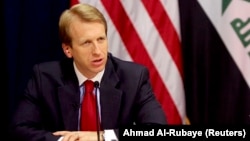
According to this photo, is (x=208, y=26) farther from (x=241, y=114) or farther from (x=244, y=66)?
(x=241, y=114)

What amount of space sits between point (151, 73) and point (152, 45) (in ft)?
0.51

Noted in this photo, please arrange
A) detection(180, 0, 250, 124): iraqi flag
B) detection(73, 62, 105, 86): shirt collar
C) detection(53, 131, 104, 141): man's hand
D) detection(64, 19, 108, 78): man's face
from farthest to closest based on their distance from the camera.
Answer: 1. detection(180, 0, 250, 124): iraqi flag
2. detection(73, 62, 105, 86): shirt collar
3. detection(64, 19, 108, 78): man's face
4. detection(53, 131, 104, 141): man's hand

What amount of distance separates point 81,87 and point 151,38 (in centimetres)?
66

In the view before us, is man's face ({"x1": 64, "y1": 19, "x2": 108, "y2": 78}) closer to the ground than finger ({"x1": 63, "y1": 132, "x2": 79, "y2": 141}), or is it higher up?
higher up

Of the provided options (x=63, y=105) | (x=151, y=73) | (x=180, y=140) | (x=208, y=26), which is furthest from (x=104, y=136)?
(x=208, y=26)

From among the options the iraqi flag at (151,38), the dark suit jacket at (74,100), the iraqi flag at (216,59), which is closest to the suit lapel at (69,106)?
the dark suit jacket at (74,100)

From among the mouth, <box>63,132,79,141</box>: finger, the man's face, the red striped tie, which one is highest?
the man's face

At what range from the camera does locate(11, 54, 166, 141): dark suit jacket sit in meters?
1.89

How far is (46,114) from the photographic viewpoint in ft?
6.36

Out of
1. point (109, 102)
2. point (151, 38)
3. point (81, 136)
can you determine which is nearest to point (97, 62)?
point (109, 102)

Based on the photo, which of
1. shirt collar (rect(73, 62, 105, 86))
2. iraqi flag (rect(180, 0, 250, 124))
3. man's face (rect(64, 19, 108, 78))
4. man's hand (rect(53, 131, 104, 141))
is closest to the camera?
man's hand (rect(53, 131, 104, 141))

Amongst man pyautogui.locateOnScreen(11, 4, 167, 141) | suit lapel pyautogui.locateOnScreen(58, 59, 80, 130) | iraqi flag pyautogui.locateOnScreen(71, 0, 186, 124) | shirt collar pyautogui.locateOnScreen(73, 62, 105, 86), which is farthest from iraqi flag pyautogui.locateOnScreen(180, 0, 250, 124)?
suit lapel pyautogui.locateOnScreen(58, 59, 80, 130)

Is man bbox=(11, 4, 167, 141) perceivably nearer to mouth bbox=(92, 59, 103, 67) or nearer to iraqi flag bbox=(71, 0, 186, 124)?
mouth bbox=(92, 59, 103, 67)

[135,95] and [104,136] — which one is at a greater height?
[135,95]
